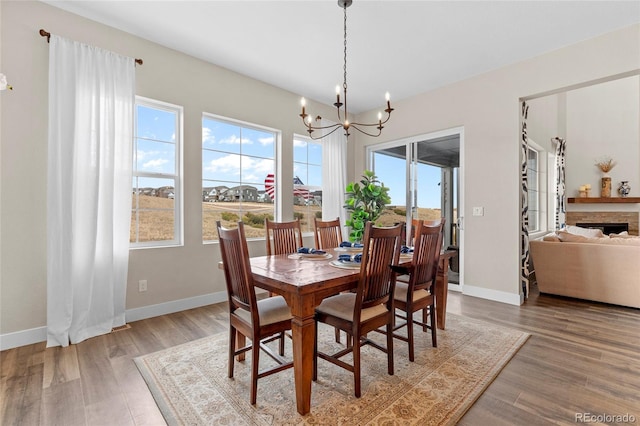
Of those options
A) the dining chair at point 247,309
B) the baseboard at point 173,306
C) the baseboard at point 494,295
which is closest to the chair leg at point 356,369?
the dining chair at point 247,309

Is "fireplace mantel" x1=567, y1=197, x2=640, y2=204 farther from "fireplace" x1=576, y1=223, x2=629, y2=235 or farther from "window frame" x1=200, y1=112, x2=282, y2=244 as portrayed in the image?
"window frame" x1=200, y1=112, x2=282, y2=244

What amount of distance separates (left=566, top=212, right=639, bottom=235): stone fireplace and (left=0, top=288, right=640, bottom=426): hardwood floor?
15.0ft

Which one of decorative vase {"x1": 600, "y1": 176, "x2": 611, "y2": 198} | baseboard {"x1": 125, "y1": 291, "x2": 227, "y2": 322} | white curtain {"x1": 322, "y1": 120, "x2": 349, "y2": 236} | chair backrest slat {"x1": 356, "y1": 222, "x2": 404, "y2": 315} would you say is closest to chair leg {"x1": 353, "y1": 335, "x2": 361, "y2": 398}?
chair backrest slat {"x1": 356, "y1": 222, "x2": 404, "y2": 315}

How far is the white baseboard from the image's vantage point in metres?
2.49

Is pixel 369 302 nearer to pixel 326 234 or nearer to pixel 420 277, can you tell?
pixel 420 277

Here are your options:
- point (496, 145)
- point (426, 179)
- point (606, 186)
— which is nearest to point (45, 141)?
point (426, 179)

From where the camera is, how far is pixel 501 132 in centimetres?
388

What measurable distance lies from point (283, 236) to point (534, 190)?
4.90 metres

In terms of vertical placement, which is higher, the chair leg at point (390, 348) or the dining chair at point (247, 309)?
the dining chair at point (247, 309)

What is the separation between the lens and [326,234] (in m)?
3.51

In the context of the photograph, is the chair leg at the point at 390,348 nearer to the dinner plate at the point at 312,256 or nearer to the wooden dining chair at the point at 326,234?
the dinner plate at the point at 312,256

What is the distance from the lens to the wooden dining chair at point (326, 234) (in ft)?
11.2

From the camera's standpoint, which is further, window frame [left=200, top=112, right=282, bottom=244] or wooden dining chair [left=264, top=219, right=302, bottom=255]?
window frame [left=200, top=112, right=282, bottom=244]

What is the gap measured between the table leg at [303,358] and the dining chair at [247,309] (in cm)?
18
